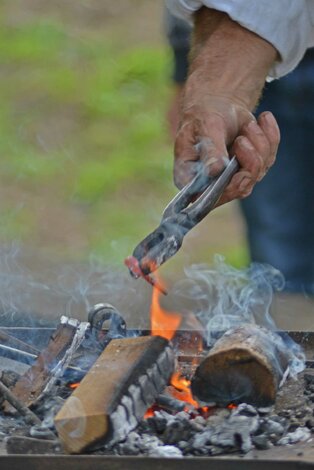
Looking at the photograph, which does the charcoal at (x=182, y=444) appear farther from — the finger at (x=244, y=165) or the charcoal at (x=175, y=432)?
the finger at (x=244, y=165)

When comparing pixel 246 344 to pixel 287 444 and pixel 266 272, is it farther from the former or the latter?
pixel 266 272

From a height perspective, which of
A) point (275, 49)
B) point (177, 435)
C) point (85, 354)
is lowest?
point (85, 354)

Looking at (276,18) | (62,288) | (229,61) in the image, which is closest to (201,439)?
(229,61)

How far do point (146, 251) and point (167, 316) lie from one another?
0.64 meters

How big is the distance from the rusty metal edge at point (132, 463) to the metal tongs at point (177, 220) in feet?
1.26

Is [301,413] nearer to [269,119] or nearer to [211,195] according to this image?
[211,195]

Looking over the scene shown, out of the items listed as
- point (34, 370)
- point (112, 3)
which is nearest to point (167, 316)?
point (34, 370)

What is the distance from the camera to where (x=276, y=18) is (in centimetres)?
270

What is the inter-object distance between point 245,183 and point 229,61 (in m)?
0.30

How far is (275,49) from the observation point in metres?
2.75

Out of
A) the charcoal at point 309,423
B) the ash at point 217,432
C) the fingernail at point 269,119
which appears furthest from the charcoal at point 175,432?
the fingernail at point 269,119

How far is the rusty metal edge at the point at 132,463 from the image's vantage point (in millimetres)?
2016

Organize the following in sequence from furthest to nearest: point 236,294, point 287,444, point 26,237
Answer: point 26,237, point 236,294, point 287,444

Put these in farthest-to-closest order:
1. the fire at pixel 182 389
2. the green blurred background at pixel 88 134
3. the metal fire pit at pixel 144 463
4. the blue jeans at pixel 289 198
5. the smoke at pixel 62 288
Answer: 1. the green blurred background at pixel 88 134
2. the smoke at pixel 62 288
3. the blue jeans at pixel 289 198
4. the fire at pixel 182 389
5. the metal fire pit at pixel 144 463
